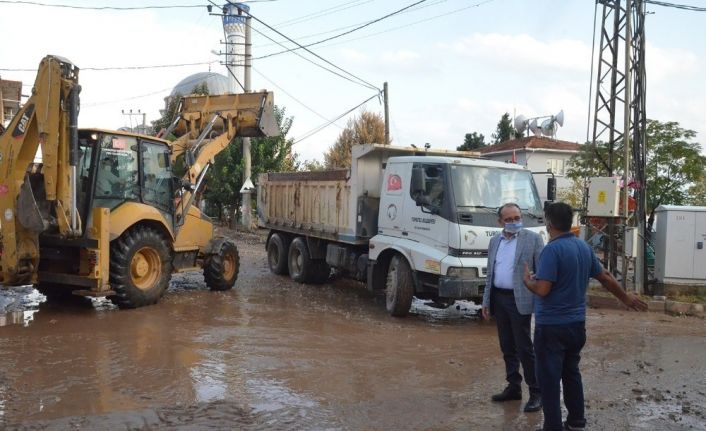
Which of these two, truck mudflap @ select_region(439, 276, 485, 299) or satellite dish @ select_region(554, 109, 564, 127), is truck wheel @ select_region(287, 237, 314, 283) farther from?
satellite dish @ select_region(554, 109, 564, 127)

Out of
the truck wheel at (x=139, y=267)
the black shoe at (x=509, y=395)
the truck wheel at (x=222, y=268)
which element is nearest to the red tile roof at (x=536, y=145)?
the truck wheel at (x=222, y=268)

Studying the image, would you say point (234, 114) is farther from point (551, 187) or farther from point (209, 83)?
point (209, 83)

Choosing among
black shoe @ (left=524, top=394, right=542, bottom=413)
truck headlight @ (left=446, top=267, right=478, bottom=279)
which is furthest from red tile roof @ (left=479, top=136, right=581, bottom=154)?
black shoe @ (left=524, top=394, right=542, bottom=413)

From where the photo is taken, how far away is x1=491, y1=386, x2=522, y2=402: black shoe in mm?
5840

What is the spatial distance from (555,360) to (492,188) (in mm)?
5052

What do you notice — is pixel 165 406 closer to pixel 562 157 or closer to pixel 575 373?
pixel 575 373

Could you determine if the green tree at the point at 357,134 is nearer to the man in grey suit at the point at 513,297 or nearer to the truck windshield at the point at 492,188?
the truck windshield at the point at 492,188

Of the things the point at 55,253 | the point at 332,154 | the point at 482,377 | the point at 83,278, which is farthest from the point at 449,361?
the point at 332,154

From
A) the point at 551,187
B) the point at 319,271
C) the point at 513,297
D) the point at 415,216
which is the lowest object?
the point at 319,271

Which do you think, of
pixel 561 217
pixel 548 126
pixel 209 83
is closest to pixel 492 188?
pixel 561 217

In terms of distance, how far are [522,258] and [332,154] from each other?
31933mm

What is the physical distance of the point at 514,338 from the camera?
579cm

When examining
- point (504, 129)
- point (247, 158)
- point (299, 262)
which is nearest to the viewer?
point (299, 262)

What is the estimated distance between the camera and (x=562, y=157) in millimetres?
38719
